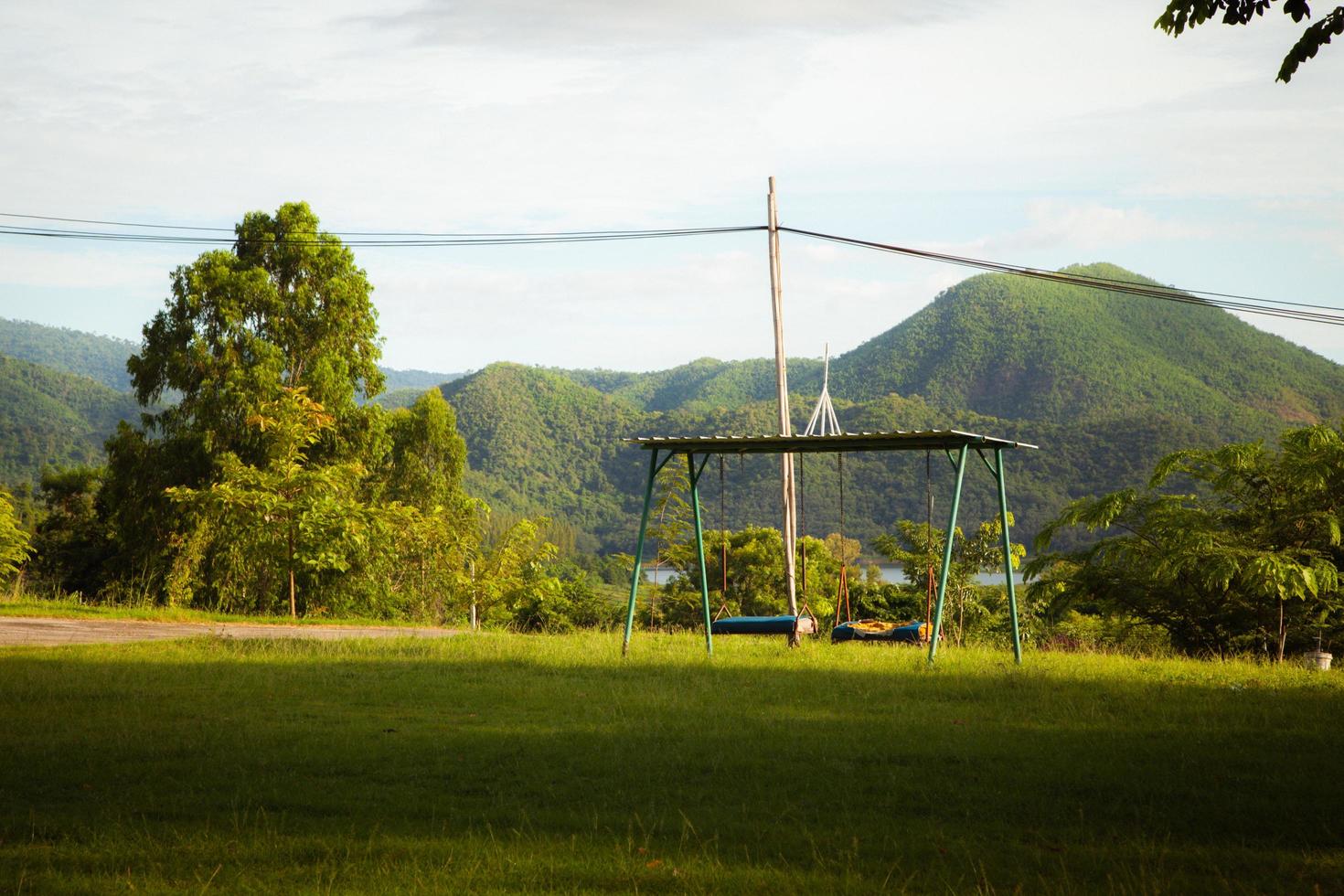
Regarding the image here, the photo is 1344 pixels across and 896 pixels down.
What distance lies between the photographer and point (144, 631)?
51.1 feet

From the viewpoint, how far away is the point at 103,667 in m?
11.3

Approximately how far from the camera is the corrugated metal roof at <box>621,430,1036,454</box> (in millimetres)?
11805

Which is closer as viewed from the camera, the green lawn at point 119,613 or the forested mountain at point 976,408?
the green lawn at point 119,613

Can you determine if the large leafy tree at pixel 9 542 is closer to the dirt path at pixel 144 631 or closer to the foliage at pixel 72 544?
the foliage at pixel 72 544

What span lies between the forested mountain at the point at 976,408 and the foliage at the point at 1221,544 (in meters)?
42.6

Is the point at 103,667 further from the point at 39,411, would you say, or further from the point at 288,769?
the point at 39,411

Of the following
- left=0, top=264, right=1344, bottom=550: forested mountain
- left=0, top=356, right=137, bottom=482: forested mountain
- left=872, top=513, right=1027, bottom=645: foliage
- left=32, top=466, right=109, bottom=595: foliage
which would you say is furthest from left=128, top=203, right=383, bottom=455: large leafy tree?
left=0, top=356, right=137, bottom=482: forested mountain

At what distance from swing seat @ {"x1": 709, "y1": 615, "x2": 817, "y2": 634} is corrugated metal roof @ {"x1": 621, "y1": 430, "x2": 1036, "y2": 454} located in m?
2.06

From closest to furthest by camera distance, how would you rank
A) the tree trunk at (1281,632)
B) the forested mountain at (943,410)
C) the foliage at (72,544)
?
1. the tree trunk at (1281,632)
2. the foliage at (72,544)
3. the forested mountain at (943,410)

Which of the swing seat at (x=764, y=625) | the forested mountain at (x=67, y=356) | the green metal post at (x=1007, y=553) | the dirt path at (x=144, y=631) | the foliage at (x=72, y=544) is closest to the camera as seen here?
the green metal post at (x=1007, y=553)

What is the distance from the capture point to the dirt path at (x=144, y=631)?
46.7 feet

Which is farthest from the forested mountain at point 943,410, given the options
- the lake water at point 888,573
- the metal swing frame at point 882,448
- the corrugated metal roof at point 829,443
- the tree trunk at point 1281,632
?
the corrugated metal roof at point 829,443

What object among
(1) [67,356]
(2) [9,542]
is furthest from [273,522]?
(1) [67,356]

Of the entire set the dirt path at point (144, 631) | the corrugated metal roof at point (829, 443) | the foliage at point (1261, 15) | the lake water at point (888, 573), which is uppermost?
the foliage at point (1261, 15)
